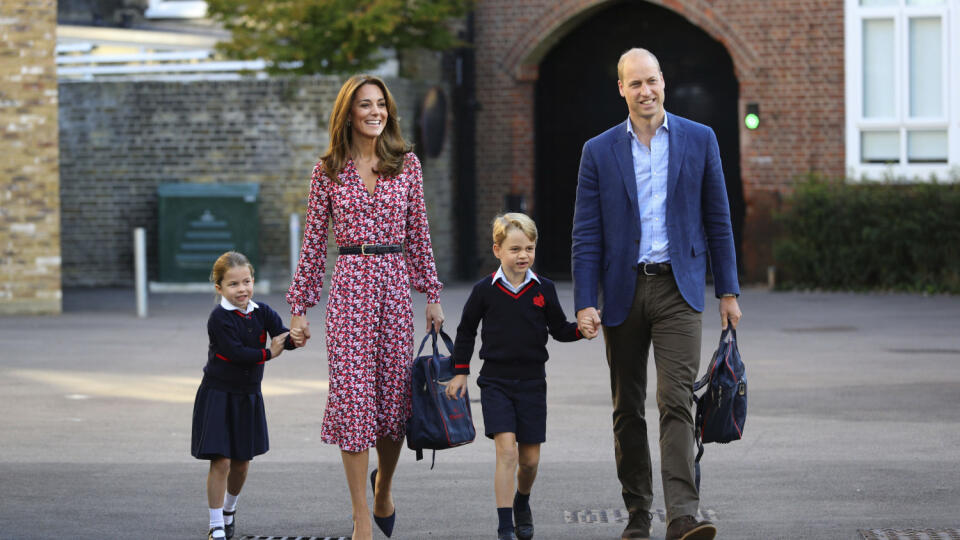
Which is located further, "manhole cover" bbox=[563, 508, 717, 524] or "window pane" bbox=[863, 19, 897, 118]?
"window pane" bbox=[863, 19, 897, 118]

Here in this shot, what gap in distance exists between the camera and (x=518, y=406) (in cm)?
616

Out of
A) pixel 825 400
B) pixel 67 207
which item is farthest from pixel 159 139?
pixel 825 400

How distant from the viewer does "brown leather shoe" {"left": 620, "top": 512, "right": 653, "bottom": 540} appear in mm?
6160

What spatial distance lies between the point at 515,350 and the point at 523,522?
709 mm

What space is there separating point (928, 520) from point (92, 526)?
11.9ft

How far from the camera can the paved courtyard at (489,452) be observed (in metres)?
6.65

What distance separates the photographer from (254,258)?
20.2 m

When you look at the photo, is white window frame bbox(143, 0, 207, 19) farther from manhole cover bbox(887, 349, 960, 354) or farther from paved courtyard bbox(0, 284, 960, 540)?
manhole cover bbox(887, 349, 960, 354)

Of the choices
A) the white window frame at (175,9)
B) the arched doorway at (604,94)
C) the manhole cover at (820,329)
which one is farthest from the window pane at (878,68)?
the white window frame at (175,9)

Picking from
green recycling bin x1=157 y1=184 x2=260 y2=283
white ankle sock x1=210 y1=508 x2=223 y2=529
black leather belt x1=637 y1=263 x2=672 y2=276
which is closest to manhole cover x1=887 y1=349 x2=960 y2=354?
black leather belt x1=637 y1=263 x2=672 y2=276

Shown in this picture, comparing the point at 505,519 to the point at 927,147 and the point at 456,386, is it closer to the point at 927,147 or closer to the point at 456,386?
the point at 456,386

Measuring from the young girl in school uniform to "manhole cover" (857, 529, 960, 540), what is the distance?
8.19ft

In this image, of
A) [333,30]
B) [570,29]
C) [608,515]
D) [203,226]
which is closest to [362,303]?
[608,515]

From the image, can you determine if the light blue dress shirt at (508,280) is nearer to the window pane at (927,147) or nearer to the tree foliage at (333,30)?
the tree foliage at (333,30)
